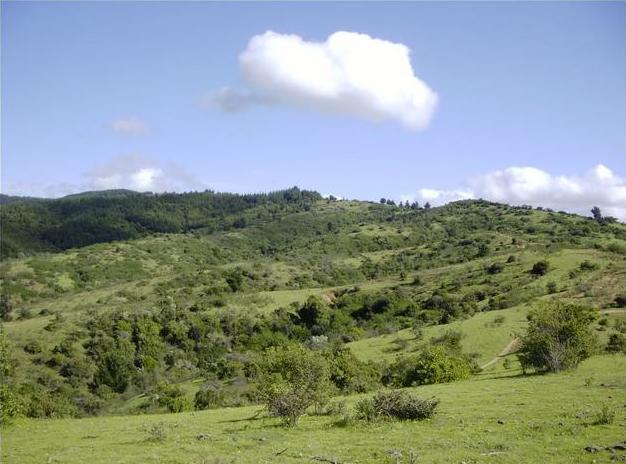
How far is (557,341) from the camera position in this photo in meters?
38.1

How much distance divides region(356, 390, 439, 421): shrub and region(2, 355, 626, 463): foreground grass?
703mm

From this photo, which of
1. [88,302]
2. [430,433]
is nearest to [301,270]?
[88,302]

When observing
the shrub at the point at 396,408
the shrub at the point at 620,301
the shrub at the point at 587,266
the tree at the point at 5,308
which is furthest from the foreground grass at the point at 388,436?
the tree at the point at 5,308

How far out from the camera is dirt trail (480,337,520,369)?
50219mm

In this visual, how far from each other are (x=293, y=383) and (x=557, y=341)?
21.9 m

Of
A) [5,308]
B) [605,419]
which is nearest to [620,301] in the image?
[605,419]

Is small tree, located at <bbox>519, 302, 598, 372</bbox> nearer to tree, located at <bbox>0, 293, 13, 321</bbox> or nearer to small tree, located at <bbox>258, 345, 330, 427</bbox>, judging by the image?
small tree, located at <bbox>258, 345, 330, 427</bbox>

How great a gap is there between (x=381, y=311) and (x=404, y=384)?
4275 cm

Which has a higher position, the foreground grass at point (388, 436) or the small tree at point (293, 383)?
the small tree at point (293, 383)

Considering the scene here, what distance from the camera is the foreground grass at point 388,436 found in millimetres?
17281

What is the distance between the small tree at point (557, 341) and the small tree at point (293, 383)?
1861cm

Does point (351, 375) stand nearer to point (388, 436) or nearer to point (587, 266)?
point (388, 436)

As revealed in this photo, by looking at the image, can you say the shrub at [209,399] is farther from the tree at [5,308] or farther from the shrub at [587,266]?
the shrub at [587,266]

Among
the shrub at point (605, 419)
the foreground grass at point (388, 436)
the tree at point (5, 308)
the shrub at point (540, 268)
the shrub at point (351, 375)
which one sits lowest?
the shrub at point (351, 375)
